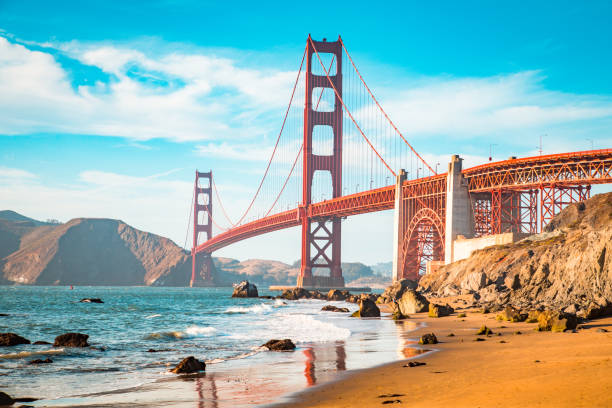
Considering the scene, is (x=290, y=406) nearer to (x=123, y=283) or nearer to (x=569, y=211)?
(x=569, y=211)

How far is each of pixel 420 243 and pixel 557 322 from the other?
160ft

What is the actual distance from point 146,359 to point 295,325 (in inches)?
528

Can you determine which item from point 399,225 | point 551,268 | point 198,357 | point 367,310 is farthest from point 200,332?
point 399,225

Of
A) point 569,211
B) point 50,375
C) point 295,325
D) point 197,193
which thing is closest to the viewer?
point 50,375

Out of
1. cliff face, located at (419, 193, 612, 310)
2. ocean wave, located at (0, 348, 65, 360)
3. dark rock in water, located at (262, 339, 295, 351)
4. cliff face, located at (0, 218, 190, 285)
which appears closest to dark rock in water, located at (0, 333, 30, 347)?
ocean wave, located at (0, 348, 65, 360)

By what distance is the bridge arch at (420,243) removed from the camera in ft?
209

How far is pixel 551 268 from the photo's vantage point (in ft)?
102

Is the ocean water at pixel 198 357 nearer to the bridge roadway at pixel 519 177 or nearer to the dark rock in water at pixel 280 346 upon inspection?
the dark rock in water at pixel 280 346

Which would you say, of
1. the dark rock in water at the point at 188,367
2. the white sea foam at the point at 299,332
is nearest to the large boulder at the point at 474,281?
the white sea foam at the point at 299,332

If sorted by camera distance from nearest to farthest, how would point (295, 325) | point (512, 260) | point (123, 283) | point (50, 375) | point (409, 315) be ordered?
point (50, 375)
point (295, 325)
point (409, 315)
point (512, 260)
point (123, 283)

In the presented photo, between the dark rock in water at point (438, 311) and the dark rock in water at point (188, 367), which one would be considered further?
the dark rock in water at point (438, 311)

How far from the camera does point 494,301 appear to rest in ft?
114

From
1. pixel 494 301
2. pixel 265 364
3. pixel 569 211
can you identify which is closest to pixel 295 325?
pixel 494 301

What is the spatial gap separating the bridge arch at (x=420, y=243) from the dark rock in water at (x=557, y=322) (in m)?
41.8
